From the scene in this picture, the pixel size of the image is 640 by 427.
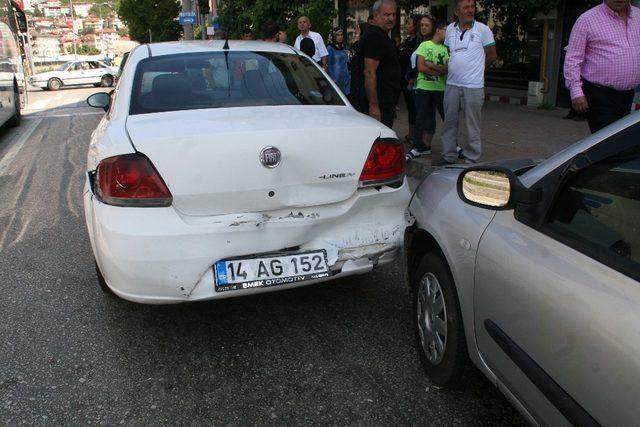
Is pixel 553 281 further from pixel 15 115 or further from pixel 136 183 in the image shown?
pixel 15 115

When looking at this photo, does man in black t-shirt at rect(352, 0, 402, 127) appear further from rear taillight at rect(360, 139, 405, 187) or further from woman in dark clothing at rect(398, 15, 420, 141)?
rear taillight at rect(360, 139, 405, 187)

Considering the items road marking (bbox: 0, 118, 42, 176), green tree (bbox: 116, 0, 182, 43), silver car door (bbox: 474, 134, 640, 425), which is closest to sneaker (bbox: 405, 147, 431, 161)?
silver car door (bbox: 474, 134, 640, 425)

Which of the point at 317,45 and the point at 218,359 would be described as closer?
the point at 218,359

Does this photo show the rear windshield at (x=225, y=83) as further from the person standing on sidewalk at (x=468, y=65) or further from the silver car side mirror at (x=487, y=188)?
the person standing on sidewalk at (x=468, y=65)

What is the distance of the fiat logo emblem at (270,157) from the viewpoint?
9.35 feet

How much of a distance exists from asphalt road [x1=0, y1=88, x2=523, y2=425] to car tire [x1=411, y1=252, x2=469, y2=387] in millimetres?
121

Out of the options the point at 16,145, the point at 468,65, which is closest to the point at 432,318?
the point at 468,65

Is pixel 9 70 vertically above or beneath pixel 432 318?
above

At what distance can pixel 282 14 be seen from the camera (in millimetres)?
14156

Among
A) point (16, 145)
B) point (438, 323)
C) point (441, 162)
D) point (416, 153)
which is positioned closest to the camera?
point (438, 323)

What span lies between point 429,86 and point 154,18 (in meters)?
47.0

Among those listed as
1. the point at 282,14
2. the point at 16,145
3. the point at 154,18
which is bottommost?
the point at 16,145

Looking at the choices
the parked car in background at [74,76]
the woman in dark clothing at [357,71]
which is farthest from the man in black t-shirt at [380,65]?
the parked car in background at [74,76]

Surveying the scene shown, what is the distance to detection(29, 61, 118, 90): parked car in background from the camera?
29031 millimetres
